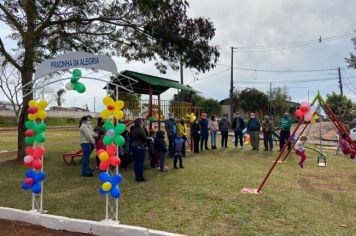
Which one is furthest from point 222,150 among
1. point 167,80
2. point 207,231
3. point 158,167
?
point 207,231

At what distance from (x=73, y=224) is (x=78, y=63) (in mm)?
2886

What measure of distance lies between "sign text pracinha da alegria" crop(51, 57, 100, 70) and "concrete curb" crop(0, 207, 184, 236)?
9.05 ft

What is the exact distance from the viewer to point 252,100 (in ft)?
177

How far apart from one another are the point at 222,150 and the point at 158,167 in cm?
539

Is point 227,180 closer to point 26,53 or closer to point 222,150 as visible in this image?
point 222,150

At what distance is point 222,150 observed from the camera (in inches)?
624

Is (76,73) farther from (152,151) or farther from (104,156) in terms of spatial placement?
(152,151)

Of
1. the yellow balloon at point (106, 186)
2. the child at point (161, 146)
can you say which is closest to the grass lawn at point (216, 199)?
the child at point (161, 146)

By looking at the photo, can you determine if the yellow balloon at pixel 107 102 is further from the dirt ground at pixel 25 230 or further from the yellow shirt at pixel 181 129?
the yellow shirt at pixel 181 129

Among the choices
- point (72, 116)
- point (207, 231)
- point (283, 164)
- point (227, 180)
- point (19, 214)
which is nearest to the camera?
point (207, 231)

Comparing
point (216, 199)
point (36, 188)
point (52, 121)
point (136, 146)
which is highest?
point (52, 121)

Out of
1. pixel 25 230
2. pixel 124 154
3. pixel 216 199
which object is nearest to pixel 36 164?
pixel 25 230

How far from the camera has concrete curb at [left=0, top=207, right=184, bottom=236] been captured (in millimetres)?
5488

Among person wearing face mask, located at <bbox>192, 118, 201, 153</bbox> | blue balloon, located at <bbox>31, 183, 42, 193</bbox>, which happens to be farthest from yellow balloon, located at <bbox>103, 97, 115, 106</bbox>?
person wearing face mask, located at <bbox>192, 118, 201, 153</bbox>
